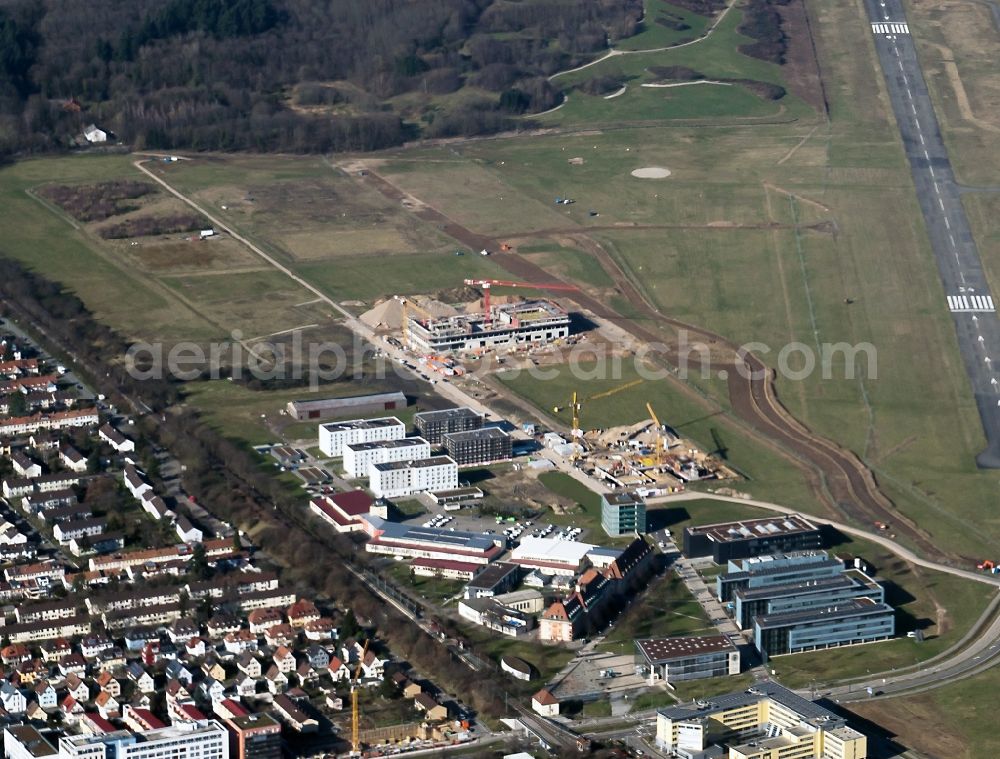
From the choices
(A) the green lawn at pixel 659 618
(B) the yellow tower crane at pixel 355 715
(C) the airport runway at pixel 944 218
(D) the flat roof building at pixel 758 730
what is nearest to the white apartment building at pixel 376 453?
(A) the green lawn at pixel 659 618

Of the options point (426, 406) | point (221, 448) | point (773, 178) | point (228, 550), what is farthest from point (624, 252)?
point (228, 550)

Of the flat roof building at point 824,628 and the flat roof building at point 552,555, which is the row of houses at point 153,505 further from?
the flat roof building at point 824,628

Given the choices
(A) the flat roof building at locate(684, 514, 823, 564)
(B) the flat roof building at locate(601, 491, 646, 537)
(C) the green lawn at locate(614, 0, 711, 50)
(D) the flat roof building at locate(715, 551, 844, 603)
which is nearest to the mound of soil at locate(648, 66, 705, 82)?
(C) the green lawn at locate(614, 0, 711, 50)

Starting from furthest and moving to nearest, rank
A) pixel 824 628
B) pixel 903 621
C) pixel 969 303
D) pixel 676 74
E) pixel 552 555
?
pixel 676 74 < pixel 969 303 < pixel 552 555 < pixel 903 621 < pixel 824 628

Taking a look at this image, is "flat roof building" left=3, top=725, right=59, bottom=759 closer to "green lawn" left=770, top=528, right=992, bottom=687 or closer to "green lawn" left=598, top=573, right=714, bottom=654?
"green lawn" left=598, top=573, right=714, bottom=654

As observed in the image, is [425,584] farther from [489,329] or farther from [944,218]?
[944,218]

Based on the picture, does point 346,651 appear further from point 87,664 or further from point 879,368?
point 879,368

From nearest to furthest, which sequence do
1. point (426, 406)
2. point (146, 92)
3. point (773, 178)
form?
point (426, 406) → point (773, 178) → point (146, 92)

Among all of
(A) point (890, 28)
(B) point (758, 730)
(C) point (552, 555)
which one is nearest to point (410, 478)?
(C) point (552, 555)
